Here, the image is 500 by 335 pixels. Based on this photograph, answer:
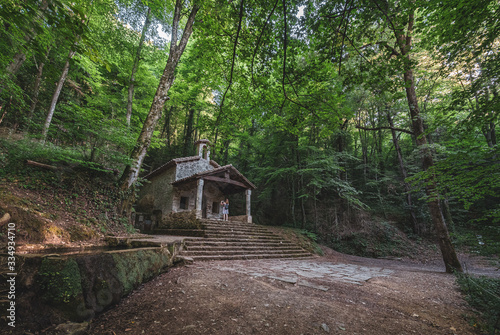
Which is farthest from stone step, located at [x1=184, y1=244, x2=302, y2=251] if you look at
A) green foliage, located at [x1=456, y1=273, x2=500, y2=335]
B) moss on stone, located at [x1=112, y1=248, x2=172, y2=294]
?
green foliage, located at [x1=456, y1=273, x2=500, y2=335]

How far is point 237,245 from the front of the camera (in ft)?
26.6

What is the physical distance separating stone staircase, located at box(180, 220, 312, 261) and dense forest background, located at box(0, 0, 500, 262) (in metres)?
3.04

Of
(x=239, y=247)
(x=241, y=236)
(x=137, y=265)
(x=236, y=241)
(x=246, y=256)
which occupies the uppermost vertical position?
(x=137, y=265)

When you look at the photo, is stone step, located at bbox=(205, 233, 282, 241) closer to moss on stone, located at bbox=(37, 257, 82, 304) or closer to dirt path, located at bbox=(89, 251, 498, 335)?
dirt path, located at bbox=(89, 251, 498, 335)

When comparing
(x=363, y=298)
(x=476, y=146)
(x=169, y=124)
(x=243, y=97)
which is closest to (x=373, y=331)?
(x=363, y=298)

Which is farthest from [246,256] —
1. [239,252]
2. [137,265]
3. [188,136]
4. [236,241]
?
[188,136]

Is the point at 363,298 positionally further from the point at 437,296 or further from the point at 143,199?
the point at 143,199

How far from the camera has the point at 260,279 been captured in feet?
12.2

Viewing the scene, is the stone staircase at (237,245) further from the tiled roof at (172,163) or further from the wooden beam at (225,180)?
the tiled roof at (172,163)

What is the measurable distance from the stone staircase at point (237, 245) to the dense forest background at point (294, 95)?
3.04m

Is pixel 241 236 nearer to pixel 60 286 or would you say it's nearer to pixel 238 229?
pixel 238 229

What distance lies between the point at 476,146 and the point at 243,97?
4.39 metres

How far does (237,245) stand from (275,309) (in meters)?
6.00

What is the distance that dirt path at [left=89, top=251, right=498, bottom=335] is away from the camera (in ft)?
6.38
